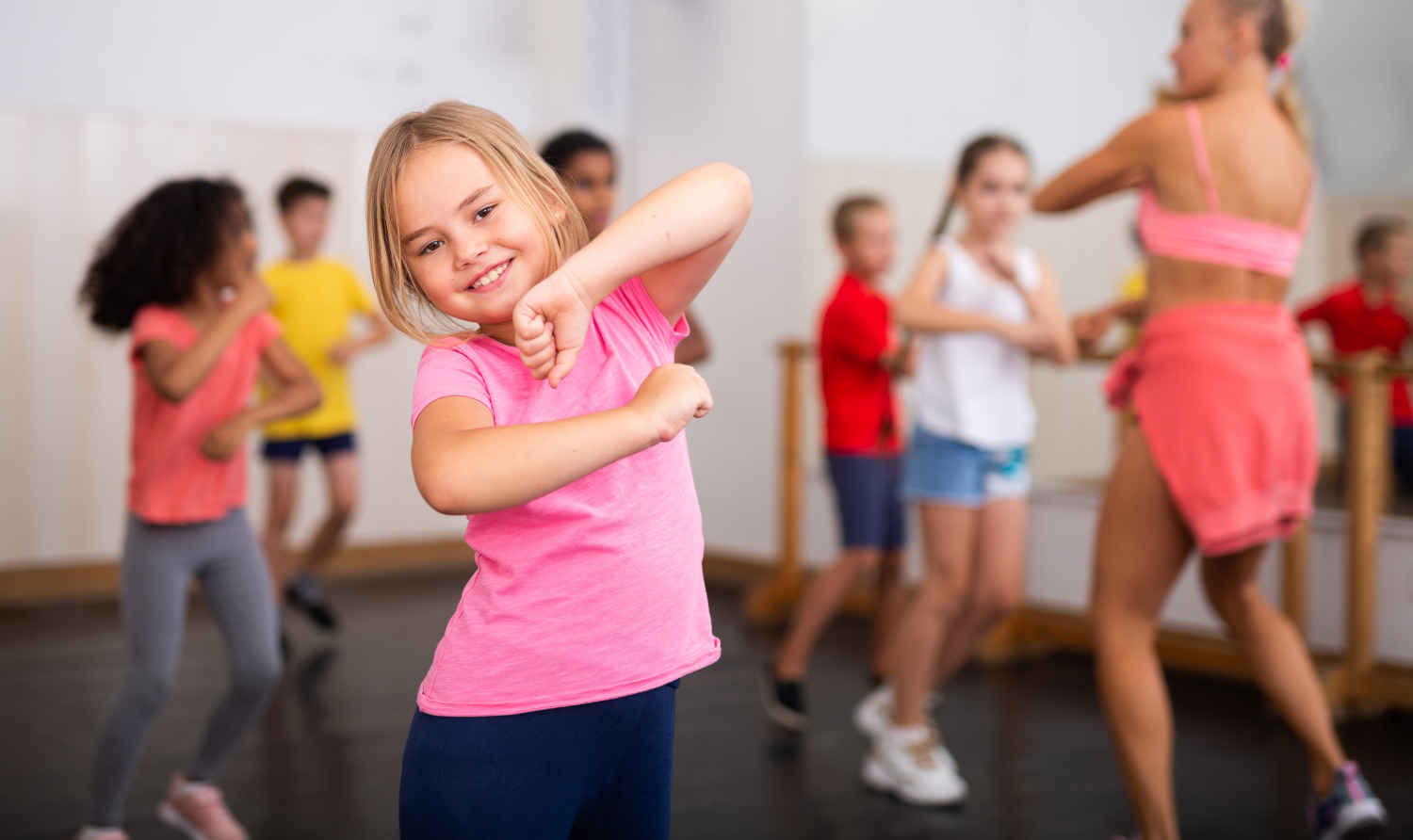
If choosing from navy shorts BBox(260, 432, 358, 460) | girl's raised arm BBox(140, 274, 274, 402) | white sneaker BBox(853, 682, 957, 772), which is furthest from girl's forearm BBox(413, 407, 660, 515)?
navy shorts BBox(260, 432, 358, 460)

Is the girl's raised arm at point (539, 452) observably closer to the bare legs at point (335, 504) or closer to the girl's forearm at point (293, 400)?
the girl's forearm at point (293, 400)

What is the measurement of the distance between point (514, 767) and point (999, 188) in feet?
6.59

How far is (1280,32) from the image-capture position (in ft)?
6.80

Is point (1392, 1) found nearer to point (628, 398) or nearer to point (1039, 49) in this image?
point (1039, 49)

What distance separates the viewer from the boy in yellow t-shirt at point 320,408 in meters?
4.44

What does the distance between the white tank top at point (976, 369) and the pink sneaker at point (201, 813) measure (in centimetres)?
161

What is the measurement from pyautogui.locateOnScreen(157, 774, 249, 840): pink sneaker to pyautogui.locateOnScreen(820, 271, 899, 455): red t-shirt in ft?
5.89

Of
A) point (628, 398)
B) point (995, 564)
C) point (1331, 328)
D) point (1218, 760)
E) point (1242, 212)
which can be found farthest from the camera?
point (1331, 328)

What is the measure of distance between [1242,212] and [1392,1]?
18.7 feet

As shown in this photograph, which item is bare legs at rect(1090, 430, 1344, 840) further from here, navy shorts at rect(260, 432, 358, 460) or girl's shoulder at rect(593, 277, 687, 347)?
navy shorts at rect(260, 432, 358, 460)

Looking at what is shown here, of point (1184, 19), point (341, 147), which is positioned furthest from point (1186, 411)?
point (341, 147)

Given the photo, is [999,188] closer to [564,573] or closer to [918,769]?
[918,769]

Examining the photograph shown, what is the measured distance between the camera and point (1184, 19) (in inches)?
83.4

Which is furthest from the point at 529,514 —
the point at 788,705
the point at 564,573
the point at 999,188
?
the point at 788,705
